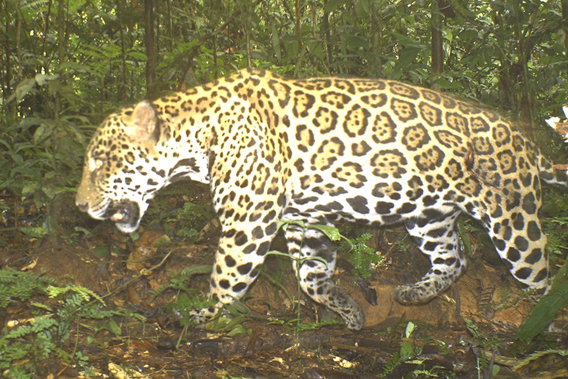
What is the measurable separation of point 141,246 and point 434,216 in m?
3.23

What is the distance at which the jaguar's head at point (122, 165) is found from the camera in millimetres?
5016

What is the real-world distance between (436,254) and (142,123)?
10.9 feet

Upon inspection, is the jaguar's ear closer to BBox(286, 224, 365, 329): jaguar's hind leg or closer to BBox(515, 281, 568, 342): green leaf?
BBox(286, 224, 365, 329): jaguar's hind leg

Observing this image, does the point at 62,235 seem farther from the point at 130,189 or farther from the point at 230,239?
the point at 230,239

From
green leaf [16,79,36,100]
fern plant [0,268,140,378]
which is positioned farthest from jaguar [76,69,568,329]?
green leaf [16,79,36,100]

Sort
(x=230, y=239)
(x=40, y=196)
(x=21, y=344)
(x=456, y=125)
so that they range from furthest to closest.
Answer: (x=40, y=196) < (x=456, y=125) < (x=230, y=239) < (x=21, y=344)

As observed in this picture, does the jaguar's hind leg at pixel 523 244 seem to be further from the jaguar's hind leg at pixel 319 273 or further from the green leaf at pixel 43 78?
the green leaf at pixel 43 78

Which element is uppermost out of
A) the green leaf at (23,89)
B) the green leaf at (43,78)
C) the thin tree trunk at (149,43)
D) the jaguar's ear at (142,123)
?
the thin tree trunk at (149,43)

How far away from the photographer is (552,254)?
6426 mm

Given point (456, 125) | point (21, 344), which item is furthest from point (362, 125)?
point (21, 344)

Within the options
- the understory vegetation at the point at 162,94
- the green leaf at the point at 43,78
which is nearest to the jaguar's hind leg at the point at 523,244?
the understory vegetation at the point at 162,94

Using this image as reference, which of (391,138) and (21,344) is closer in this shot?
(21,344)

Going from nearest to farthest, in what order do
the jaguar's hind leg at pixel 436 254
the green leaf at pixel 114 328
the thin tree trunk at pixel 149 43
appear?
1. the green leaf at pixel 114 328
2. the jaguar's hind leg at pixel 436 254
3. the thin tree trunk at pixel 149 43

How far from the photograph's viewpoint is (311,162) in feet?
17.1
